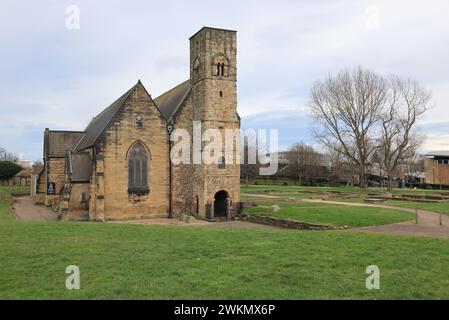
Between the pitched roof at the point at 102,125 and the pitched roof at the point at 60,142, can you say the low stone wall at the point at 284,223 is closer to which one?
the pitched roof at the point at 102,125

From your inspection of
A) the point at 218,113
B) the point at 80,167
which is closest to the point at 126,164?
the point at 80,167

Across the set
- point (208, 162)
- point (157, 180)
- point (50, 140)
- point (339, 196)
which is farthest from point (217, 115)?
point (50, 140)

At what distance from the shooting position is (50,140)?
140 feet

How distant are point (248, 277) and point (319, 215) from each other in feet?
54.5

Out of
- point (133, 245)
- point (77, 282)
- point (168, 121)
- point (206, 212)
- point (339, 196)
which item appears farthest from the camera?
point (339, 196)

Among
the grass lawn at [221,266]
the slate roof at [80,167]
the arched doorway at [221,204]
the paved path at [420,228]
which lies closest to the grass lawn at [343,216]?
the paved path at [420,228]

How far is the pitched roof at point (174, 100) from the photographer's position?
33.2 m

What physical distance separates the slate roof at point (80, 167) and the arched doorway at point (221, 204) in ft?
32.0

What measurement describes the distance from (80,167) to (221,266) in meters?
23.3

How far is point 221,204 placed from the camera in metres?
32.2

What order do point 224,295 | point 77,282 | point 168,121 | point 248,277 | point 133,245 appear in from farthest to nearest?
1. point 168,121
2. point 133,245
3. point 248,277
4. point 77,282
5. point 224,295

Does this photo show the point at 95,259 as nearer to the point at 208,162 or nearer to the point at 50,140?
the point at 208,162

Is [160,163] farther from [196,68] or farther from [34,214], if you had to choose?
[34,214]

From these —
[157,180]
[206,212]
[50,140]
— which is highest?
[50,140]
